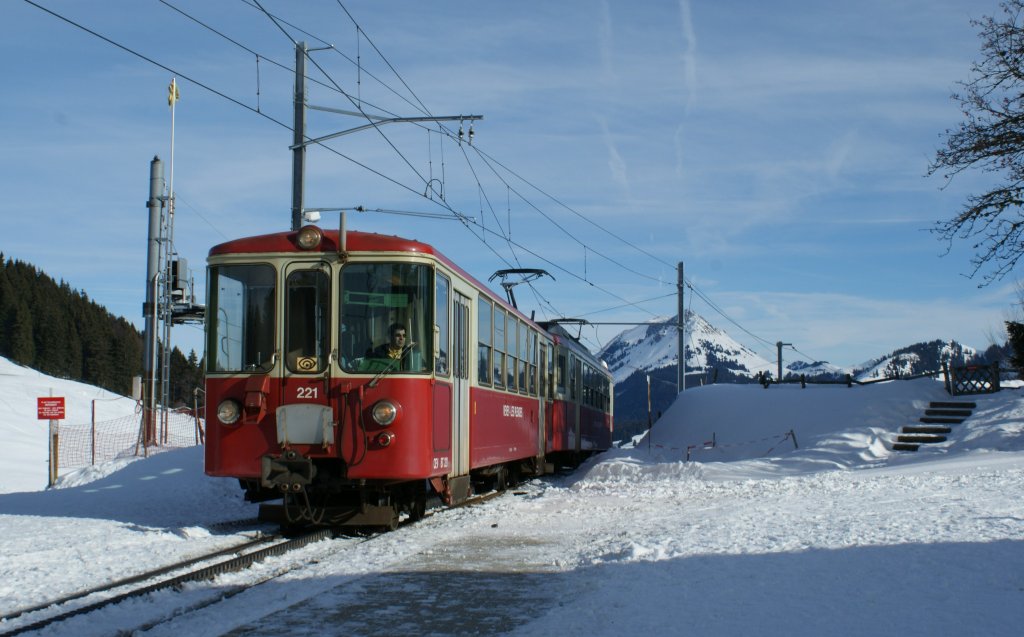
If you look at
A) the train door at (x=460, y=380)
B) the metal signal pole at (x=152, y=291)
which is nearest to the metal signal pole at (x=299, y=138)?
the train door at (x=460, y=380)

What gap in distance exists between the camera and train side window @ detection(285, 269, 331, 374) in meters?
10.3

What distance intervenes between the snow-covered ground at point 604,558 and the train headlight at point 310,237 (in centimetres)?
290

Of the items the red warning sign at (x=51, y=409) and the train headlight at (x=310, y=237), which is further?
the red warning sign at (x=51, y=409)

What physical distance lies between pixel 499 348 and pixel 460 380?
249 centimetres

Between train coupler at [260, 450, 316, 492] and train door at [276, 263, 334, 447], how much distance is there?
19 cm

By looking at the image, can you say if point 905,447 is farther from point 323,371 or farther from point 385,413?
point 323,371

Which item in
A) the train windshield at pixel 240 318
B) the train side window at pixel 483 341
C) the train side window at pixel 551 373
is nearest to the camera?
the train windshield at pixel 240 318

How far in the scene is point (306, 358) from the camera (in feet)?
33.8

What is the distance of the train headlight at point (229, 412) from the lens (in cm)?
1027

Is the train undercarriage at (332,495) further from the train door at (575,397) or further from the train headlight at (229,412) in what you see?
the train door at (575,397)

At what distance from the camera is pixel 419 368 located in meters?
10.2

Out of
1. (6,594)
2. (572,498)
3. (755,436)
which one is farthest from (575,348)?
(6,594)

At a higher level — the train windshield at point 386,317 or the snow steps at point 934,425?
the train windshield at point 386,317

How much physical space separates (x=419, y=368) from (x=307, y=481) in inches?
58.8
